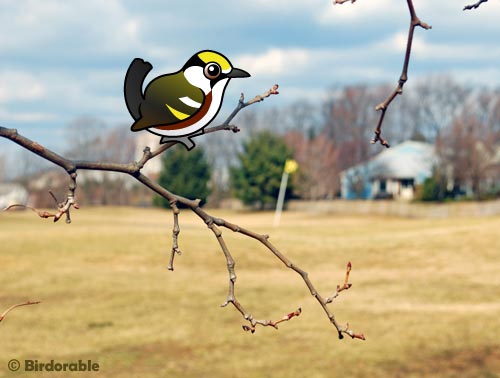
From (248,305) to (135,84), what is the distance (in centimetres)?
2457

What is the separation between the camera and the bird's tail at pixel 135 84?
3.95 ft

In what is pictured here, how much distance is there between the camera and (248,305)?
83.5 ft

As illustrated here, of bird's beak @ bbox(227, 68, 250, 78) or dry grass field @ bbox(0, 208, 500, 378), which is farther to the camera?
dry grass field @ bbox(0, 208, 500, 378)

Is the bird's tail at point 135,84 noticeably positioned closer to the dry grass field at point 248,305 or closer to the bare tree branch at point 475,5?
the bare tree branch at point 475,5

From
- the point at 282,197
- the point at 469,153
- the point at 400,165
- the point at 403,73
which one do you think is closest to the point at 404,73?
the point at 403,73

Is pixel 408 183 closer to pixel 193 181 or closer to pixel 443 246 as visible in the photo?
pixel 193 181

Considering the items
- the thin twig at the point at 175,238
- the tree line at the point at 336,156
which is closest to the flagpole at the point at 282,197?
the tree line at the point at 336,156

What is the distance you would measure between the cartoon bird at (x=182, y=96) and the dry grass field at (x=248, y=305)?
6.73 m

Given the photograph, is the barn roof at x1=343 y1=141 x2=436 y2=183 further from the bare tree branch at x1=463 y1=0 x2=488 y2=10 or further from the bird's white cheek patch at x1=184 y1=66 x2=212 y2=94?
the bird's white cheek patch at x1=184 y1=66 x2=212 y2=94

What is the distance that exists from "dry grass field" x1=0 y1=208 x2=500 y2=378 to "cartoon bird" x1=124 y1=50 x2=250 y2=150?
22.1 feet

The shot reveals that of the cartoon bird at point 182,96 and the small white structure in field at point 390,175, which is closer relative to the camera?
the cartoon bird at point 182,96

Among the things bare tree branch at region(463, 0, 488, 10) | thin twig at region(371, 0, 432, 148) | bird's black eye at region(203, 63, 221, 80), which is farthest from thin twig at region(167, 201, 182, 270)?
bare tree branch at region(463, 0, 488, 10)

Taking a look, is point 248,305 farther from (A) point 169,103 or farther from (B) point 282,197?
(B) point 282,197

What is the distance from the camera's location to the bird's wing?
48.2 inches
